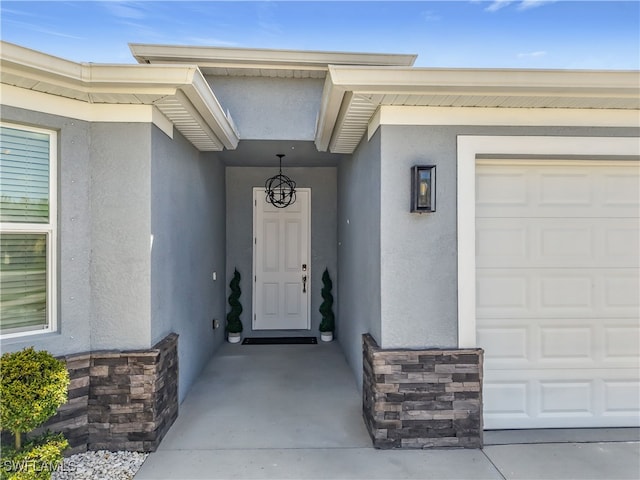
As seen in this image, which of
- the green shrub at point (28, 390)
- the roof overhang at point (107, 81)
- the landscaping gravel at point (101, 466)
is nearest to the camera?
the green shrub at point (28, 390)

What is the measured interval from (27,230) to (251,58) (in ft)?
11.0

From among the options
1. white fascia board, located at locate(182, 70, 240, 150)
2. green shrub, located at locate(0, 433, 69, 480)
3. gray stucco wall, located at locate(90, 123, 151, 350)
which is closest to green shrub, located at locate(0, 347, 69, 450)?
green shrub, located at locate(0, 433, 69, 480)

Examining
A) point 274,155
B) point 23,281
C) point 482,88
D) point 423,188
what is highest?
point 274,155

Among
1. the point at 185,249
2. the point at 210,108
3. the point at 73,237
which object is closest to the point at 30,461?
the point at 73,237

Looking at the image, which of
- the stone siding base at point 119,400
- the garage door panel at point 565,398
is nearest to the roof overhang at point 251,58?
the stone siding base at point 119,400

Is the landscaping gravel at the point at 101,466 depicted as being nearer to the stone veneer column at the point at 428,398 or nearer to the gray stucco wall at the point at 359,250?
the stone veneer column at the point at 428,398

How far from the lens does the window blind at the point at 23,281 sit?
2.77 metres

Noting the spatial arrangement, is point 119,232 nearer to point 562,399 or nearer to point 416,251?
point 416,251

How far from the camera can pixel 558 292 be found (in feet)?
11.0

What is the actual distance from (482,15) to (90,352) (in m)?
6.17

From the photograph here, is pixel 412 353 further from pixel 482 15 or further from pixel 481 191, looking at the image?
pixel 482 15

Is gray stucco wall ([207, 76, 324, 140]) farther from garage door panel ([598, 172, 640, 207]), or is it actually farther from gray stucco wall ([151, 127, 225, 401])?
garage door panel ([598, 172, 640, 207])

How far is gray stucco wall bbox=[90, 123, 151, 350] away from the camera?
3094 mm

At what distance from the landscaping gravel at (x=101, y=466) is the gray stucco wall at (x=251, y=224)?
393 cm
